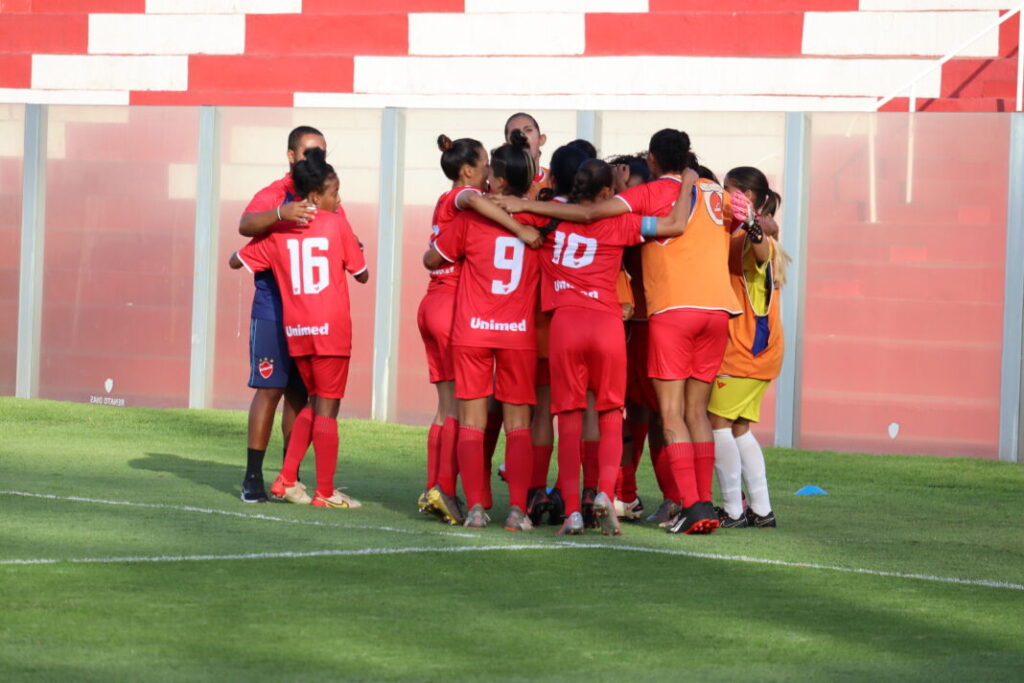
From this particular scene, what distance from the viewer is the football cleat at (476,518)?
6.89m

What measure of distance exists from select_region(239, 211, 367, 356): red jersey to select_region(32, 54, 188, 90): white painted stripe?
8.70 m

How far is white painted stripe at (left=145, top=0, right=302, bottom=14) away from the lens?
50.5ft

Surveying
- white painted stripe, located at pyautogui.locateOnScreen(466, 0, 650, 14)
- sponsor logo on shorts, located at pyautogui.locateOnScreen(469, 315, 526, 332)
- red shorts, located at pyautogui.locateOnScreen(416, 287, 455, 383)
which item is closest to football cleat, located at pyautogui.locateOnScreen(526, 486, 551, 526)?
red shorts, located at pyautogui.locateOnScreen(416, 287, 455, 383)

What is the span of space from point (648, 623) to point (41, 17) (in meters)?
12.8

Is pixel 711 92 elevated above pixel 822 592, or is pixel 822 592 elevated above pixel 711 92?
pixel 711 92

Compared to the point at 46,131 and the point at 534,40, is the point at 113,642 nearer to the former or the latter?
the point at 46,131

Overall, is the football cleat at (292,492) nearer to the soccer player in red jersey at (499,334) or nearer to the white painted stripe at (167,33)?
the soccer player in red jersey at (499,334)

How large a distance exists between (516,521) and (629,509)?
877 mm

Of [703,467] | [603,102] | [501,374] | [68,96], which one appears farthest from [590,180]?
[68,96]

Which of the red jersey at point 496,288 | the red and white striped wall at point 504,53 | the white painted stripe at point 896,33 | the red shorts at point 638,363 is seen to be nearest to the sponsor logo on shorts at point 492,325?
the red jersey at point 496,288

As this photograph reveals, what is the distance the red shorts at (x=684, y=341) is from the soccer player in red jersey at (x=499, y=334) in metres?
0.52

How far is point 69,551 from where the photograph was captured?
19.1 ft

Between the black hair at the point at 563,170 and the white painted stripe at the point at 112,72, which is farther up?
the white painted stripe at the point at 112,72

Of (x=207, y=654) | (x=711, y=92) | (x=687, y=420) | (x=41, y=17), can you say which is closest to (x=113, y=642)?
(x=207, y=654)
